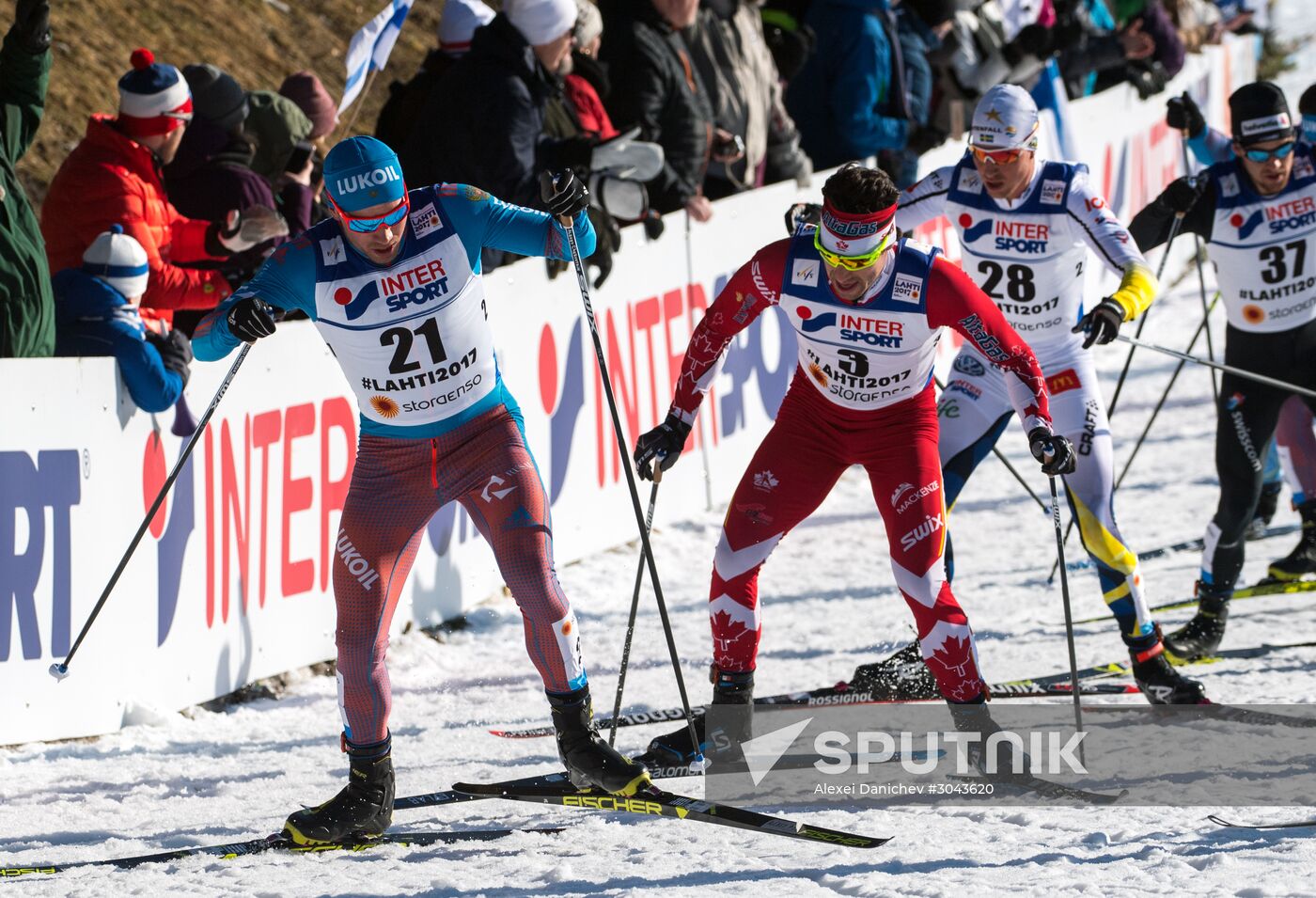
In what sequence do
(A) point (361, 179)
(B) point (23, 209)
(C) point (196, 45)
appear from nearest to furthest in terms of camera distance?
1. (A) point (361, 179)
2. (B) point (23, 209)
3. (C) point (196, 45)

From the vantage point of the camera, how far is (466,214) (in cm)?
573

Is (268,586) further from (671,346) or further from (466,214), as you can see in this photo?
(671,346)

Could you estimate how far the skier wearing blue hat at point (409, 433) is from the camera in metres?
5.61

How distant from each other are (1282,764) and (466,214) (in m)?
3.40

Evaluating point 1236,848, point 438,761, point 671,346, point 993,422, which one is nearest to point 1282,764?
point 1236,848

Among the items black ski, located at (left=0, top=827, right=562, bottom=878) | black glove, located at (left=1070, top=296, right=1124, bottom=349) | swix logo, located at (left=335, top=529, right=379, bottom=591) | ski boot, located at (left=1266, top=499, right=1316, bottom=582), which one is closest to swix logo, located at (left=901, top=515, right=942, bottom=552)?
black glove, located at (left=1070, top=296, right=1124, bottom=349)

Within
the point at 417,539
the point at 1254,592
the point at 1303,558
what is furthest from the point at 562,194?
the point at 1303,558

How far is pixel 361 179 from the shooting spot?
545 centimetres

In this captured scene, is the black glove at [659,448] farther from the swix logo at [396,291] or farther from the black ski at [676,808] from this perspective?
the black ski at [676,808]

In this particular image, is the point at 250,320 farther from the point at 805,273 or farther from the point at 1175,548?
the point at 1175,548

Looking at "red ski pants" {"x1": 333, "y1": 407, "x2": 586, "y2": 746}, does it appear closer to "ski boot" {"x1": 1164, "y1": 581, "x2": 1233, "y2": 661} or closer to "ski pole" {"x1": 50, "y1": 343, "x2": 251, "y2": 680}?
"ski pole" {"x1": 50, "y1": 343, "x2": 251, "y2": 680}

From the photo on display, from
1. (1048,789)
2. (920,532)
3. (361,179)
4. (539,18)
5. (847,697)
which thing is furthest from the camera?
(539,18)

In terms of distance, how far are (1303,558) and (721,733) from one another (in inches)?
148

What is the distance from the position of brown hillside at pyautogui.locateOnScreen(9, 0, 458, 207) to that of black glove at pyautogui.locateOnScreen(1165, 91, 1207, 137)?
4.81m
